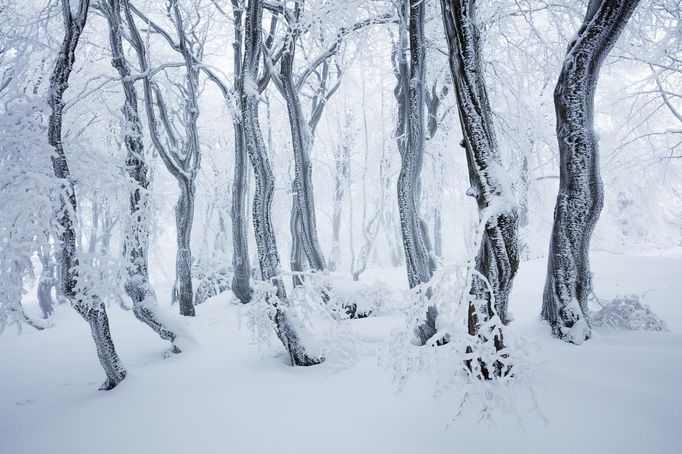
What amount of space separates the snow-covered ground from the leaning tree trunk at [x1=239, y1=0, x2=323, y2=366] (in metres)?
0.39

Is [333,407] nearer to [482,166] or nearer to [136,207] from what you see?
[482,166]

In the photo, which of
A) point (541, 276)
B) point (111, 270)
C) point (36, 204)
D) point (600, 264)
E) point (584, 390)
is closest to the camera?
point (584, 390)

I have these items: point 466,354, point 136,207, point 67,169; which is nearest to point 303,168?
point 136,207

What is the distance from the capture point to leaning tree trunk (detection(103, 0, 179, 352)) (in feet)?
16.0

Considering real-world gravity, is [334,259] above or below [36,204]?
below

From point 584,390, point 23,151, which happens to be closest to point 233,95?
point 23,151

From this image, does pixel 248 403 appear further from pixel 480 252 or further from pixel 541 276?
pixel 541 276

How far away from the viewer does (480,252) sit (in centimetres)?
295

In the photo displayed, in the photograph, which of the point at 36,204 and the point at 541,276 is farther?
the point at 541,276

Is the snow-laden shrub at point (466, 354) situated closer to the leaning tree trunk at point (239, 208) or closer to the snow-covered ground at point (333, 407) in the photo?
the snow-covered ground at point (333, 407)

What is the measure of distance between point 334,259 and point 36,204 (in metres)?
12.4

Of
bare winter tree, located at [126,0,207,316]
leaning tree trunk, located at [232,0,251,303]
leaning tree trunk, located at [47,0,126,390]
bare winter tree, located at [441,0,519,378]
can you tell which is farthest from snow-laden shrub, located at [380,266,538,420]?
bare winter tree, located at [126,0,207,316]

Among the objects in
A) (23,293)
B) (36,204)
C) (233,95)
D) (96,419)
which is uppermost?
(233,95)

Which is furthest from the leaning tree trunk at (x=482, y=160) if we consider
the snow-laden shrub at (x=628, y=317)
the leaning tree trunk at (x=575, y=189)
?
the snow-laden shrub at (x=628, y=317)
